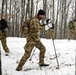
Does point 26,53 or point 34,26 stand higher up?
point 34,26

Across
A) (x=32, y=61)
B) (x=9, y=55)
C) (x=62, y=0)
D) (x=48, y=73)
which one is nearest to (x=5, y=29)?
(x=9, y=55)

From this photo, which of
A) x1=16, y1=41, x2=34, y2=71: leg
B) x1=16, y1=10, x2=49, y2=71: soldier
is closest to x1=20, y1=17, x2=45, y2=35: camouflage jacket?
x1=16, y1=10, x2=49, y2=71: soldier

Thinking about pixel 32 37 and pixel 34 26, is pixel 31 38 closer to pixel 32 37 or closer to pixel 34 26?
pixel 32 37

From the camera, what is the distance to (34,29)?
838 centimetres

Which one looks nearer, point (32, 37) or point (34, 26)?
point (34, 26)

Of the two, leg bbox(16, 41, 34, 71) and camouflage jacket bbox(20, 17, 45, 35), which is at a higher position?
camouflage jacket bbox(20, 17, 45, 35)

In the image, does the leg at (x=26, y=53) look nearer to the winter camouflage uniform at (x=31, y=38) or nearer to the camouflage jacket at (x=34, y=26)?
the winter camouflage uniform at (x=31, y=38)

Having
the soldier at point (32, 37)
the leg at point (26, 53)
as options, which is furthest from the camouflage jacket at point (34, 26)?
the leg at point (26, 53)

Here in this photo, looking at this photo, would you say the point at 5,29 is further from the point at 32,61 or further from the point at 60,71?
the point at 60,71

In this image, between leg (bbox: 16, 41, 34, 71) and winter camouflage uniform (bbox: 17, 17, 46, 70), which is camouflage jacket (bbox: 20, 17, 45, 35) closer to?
winter camouflage uniform (bbox: 17, 17, 46, 70)

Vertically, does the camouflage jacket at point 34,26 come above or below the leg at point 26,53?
above

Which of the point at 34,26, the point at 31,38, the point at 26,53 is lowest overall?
the point at 26,53

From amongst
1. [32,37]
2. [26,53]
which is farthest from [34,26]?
[26,53]

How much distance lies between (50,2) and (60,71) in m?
39.0
